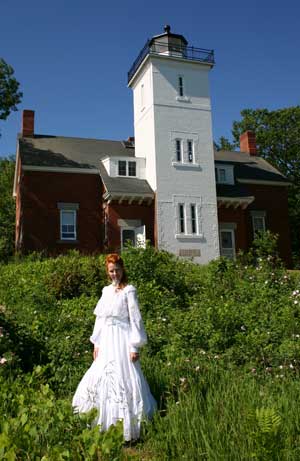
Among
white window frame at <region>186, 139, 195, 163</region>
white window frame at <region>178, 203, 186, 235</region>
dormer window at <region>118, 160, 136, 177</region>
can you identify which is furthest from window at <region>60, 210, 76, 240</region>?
white window frame at <region>186, 139, 195, 163</region>

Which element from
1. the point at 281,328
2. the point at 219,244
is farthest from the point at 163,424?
the point at 219,244

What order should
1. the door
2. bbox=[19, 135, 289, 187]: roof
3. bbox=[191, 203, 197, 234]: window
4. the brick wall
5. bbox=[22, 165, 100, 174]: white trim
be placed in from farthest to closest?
the door
bbox=[19, 135, 289, 187]: roof
bbox=[22, 165, 100, 174]: white trim
bbox=[191, 203, 197, 234]: window
the brick wall

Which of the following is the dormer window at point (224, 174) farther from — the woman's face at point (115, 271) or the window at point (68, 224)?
the woman's face at point (115, 271)

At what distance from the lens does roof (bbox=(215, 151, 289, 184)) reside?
30.8m

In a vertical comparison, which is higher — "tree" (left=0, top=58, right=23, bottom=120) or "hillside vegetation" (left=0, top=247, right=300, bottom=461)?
"tree" (left=0, top=58, right=23, bottom=120)

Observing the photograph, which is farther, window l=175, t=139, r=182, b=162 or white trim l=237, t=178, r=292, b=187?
white trim l=237, t=178, r=292, b=187

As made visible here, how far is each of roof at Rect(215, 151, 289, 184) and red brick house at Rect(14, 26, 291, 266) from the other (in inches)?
108

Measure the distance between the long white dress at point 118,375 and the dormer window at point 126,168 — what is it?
69.4ft

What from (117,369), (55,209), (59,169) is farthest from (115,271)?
(59,169)

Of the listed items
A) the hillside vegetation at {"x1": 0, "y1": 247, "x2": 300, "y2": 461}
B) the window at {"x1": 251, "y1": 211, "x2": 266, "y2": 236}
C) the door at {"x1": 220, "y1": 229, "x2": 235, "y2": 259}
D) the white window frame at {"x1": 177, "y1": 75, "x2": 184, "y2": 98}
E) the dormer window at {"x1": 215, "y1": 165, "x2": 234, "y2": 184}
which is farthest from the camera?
the window at {"x1": 251, "y1": 211, "x2": 266, "y2": 236}

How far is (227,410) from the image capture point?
4.51 m

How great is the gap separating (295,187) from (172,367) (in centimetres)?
3794

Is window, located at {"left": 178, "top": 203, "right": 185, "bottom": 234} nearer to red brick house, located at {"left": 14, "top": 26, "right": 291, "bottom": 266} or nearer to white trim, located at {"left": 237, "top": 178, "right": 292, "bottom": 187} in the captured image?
red brick house, located at {"left": 14, "top": 26, "right": 291, "bottom": 266}

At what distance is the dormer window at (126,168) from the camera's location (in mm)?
26453
